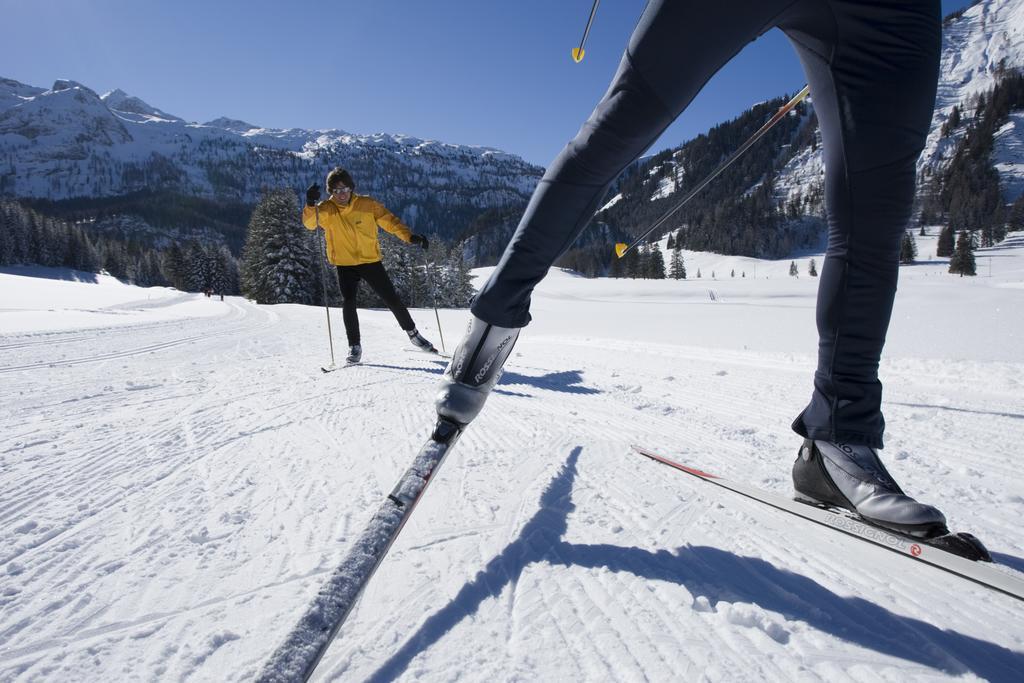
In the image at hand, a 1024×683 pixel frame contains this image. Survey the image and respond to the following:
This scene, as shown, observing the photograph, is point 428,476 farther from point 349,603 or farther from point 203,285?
point 203,285

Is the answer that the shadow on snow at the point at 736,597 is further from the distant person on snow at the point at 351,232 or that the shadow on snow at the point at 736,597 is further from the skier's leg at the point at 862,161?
the distant person on snow at the point at 351,232

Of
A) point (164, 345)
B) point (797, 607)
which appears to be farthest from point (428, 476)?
point (164, 345)

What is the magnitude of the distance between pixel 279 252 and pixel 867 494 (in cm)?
3681

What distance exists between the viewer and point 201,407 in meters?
2.48

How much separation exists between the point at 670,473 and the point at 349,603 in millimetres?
1105

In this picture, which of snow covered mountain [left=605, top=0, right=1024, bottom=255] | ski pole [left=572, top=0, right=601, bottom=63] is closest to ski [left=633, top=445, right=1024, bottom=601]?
ski pole [left=572, top=0, right=601, bottom=63]

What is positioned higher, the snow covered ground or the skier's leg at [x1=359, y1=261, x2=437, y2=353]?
the skier's leg at [x1=359, y1=261, x2=437, y2=353]

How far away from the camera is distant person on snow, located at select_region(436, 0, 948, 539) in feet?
3.27

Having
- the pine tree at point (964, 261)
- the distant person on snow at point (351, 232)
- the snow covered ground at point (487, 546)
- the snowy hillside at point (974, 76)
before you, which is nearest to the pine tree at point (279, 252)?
the distant person on snow at point (351, 232)

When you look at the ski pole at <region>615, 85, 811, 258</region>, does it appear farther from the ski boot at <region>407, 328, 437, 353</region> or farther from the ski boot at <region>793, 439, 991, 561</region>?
the ski boot at <region>407, 328, 437, 353</region>

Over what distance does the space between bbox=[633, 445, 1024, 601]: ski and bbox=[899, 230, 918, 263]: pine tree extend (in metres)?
0.58

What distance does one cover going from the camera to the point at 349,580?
0.88m

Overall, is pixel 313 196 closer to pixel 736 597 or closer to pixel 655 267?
pixel 736 597

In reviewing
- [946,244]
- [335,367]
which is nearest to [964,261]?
[946,244]
